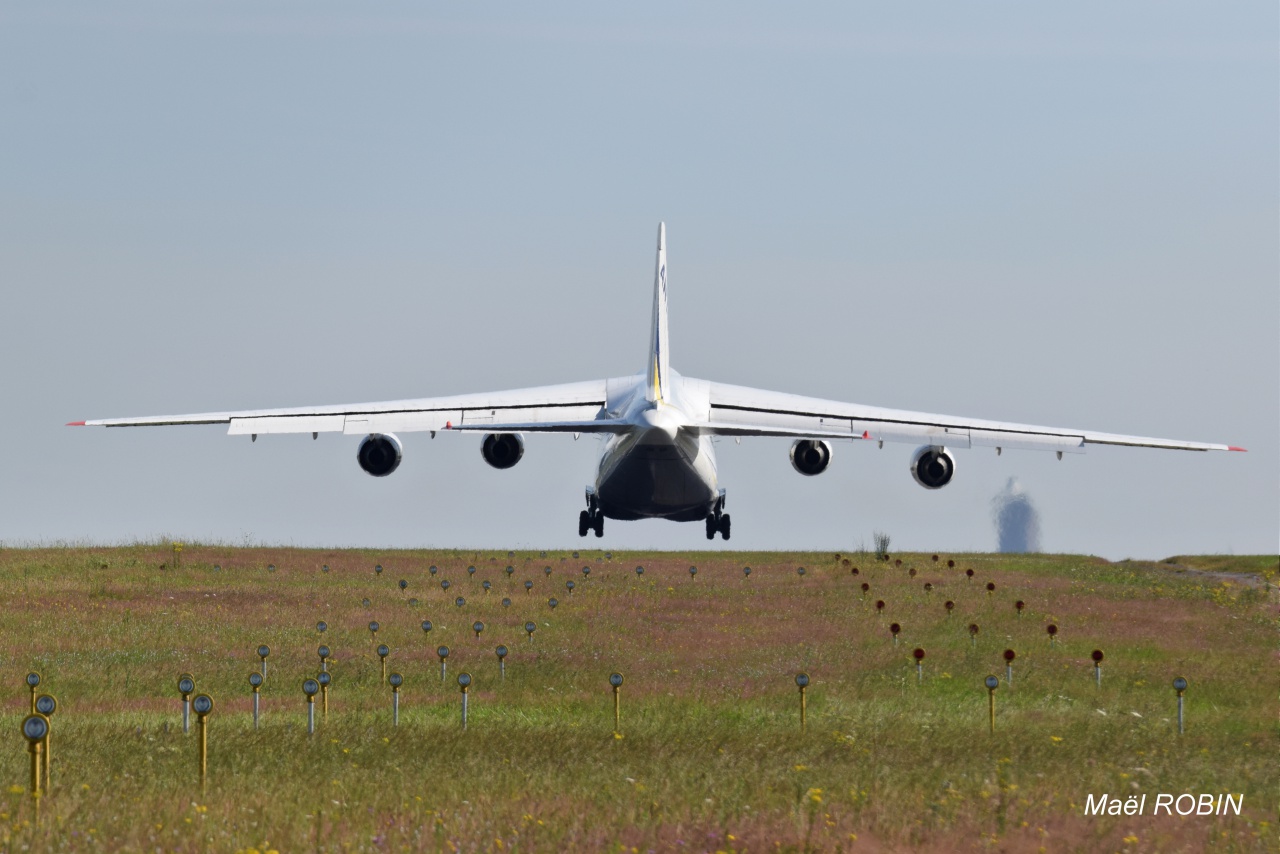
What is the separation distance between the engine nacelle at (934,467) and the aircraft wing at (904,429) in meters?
1.05

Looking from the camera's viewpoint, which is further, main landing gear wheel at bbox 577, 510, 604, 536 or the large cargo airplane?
main landing gear wheel at bbox 577, 510, 604, 536

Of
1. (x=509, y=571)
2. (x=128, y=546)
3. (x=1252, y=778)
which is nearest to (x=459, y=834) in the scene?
(x=1252, y=778)

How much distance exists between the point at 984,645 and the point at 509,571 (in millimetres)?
15726

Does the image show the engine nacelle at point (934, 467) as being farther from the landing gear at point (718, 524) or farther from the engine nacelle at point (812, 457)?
the landing gear at point (718, 524)

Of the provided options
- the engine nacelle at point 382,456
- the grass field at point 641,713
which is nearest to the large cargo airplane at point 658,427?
the engine nacelle at point 382,456

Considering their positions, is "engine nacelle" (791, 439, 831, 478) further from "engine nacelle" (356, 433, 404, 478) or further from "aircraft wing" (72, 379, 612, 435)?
"engine nacelle" (356, 433, 404, 478)

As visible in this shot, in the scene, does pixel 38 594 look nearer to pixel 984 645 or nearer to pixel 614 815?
pixel 984 645

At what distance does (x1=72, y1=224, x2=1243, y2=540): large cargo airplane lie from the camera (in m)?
36.5

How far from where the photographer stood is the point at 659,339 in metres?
43.2

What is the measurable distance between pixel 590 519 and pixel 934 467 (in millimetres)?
12192

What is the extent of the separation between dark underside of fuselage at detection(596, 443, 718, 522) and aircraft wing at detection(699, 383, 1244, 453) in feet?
4.85

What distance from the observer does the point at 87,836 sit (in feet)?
39.4

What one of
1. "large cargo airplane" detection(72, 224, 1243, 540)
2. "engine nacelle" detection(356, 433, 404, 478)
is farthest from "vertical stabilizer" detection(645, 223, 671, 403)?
"engine nacelle" detection(356, 433, 404, 478)

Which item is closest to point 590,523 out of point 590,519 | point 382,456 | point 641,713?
point 590,519
